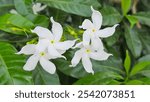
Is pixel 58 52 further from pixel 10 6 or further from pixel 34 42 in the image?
pixel 10 6

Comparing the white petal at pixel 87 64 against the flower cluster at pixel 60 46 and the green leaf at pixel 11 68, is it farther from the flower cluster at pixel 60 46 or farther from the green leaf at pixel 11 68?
the green leaf at pixel 11 68

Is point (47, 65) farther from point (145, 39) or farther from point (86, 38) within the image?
point (145, 39)

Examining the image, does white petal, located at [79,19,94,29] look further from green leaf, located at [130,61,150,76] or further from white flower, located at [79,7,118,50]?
green leaf, located at [130,61,150,76]

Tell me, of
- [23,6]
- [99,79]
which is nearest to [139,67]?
[99,79]

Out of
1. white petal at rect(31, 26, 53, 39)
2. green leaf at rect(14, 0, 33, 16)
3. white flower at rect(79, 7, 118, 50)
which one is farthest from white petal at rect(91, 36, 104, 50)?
green leaf at rect(14, 0, 33, 16)

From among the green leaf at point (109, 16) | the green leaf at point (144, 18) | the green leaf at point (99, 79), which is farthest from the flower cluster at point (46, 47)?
the green leaf at point (144, 18)

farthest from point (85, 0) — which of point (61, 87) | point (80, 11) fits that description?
point (61, 87)
